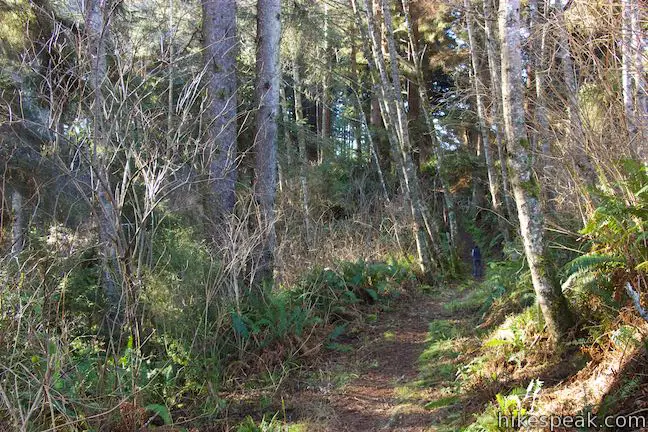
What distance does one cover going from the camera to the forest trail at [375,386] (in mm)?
4363

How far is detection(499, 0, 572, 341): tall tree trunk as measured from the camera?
4125 millimetres

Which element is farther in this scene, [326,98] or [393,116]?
[326,98]

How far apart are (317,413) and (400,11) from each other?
1607 cm

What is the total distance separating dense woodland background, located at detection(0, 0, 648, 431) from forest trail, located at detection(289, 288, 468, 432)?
11 centimetres

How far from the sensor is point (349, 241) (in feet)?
36.0

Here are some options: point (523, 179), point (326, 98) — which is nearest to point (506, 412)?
point (523, 179)

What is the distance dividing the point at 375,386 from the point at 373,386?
0.08 feet

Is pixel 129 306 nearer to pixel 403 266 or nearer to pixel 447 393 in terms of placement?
pixel 447 393

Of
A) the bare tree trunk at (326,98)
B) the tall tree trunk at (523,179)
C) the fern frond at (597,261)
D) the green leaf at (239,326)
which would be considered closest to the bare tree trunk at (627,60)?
the tall tree trunk at (523,179)

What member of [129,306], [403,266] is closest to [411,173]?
[403,266]

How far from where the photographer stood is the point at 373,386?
17.0 feet

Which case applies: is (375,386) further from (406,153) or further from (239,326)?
(406,153)

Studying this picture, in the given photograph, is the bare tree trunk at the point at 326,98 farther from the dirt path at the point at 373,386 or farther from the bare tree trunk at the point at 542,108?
the dirt path at the point at 373,386

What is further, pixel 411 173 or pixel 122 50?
pixel 411 173
